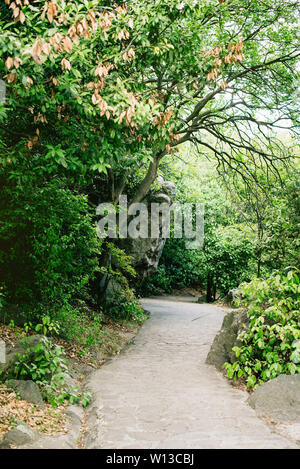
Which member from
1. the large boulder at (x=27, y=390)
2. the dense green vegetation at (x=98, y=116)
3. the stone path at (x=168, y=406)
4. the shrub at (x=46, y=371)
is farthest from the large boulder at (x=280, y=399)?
the large boulder at (x=27, y=390)

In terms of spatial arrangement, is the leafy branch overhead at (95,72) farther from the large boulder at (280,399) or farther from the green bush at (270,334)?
the large boulder at (280,399)

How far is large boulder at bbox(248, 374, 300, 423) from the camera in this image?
5.09 metres

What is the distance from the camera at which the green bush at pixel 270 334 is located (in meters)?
5.93

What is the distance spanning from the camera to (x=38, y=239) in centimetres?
739

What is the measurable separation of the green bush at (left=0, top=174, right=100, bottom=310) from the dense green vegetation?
0.09 feet

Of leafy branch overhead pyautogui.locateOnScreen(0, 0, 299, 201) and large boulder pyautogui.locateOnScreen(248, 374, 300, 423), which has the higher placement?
leafy branch overhead pyautogui.locateOnScreen(0, 0, 299, 201)

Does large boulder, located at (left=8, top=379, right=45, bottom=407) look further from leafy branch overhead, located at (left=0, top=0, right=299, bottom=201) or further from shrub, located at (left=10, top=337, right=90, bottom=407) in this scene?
leafy branch overhead, located at (left=0, top=0, right=299, bottom=201)

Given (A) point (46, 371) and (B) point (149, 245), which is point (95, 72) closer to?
(A) point (46, 371)

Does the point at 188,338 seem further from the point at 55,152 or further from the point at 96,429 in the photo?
the point at 55,152

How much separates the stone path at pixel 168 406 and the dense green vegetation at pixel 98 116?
1.33m

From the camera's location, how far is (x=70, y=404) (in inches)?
223

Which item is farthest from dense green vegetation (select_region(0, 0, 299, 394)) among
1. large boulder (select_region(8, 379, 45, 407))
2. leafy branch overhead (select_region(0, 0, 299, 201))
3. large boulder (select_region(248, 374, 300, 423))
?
large boulder (select_region(248, 374, 300, 423))

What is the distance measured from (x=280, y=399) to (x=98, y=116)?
4.45m

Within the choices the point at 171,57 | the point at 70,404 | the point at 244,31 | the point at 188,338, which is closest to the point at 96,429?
the point at 70,404
